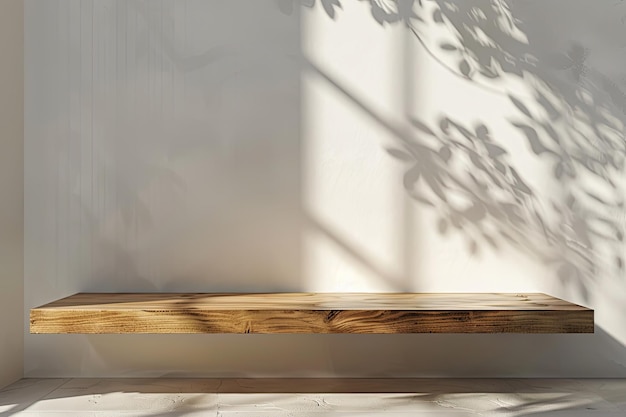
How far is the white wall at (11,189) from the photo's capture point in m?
2.76

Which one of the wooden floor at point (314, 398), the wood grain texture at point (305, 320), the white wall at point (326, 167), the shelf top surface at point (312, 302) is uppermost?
the white wall at point (326, 167)

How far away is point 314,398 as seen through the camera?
2.63 meters

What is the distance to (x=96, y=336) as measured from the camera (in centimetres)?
293

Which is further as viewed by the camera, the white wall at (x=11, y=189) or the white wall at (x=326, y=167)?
the white wall at (x=326, y=167)

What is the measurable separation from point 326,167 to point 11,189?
137 cm

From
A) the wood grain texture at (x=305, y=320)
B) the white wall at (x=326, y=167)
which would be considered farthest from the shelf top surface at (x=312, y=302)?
the white wall at (x=326, y=167)

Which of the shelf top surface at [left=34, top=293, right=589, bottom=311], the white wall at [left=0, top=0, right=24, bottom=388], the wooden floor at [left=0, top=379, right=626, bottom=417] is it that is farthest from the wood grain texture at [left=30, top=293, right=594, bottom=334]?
the white wall at [left=0, top=0, right=24, bottom=388]

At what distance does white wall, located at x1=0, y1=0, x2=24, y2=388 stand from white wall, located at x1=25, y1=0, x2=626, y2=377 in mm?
55

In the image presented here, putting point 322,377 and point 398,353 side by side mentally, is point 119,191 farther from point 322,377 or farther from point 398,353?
point 398,353

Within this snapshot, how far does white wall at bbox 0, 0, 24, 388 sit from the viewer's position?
2760 mm

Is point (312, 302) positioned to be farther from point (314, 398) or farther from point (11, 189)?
point (11, 189)

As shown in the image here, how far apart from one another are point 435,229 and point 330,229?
0.48 m

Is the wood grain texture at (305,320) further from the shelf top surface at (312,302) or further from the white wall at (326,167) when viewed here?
the white wall at (326,167)

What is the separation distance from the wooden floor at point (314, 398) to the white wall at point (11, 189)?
0.18 meters
